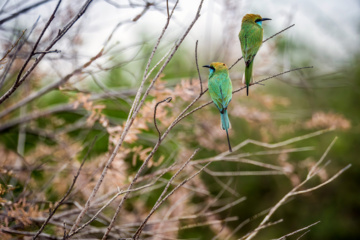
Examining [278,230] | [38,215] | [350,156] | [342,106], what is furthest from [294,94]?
[38,215]

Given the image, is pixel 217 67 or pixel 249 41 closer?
pixel 249 41

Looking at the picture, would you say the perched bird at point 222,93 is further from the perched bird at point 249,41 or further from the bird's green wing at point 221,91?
Answer: the perched bird at point 249,41

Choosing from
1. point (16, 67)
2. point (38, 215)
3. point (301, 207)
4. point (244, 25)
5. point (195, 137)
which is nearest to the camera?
point (244, 25)

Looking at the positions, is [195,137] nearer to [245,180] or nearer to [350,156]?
[245,180]

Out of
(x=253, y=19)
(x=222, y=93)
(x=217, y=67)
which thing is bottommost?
(x=222, y=93)

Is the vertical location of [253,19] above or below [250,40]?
above

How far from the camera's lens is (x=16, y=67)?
10.1 ft

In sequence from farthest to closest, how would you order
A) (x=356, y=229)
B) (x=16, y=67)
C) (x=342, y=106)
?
(x=342, y=106) → (x=356, y=229) → (x=16, y=67)

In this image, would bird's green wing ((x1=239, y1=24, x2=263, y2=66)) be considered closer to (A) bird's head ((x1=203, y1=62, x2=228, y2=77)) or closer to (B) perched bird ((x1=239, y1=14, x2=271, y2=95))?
(B) perched bird ((x1=239, y1=14, x2=271, y2=95))

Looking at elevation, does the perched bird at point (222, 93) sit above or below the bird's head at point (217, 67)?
below

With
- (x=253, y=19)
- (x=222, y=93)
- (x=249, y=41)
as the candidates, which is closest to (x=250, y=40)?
(x=249, y=41)

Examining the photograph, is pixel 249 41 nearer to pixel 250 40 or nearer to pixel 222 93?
pixel 250 40

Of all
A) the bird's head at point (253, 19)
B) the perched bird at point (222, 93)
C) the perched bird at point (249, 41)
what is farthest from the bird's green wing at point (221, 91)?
the bird's head at point (253, 19)

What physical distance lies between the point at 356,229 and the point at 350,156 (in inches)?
57.5
